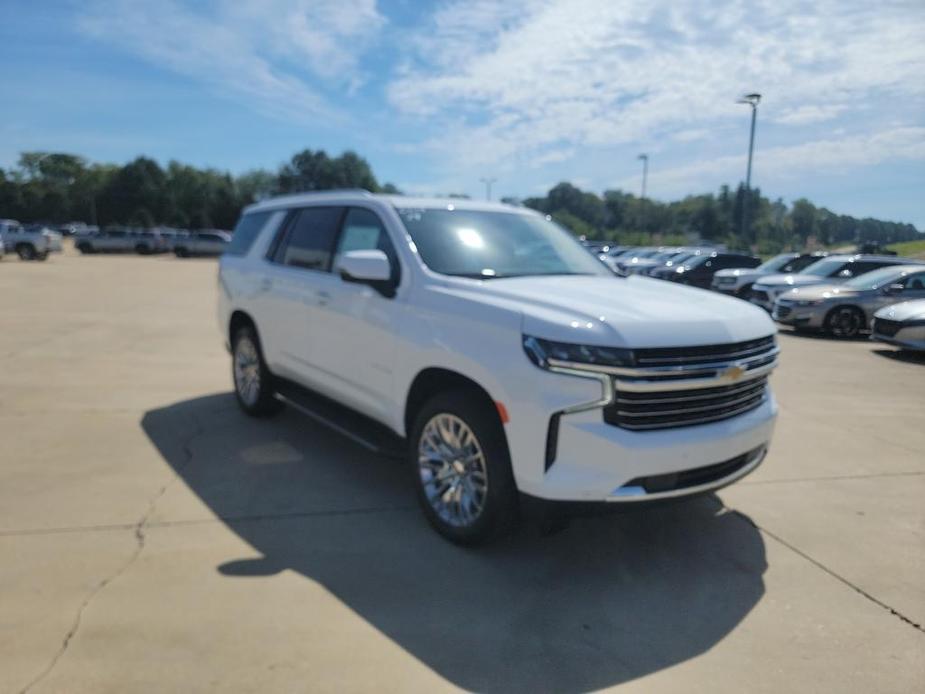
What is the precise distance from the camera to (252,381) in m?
6.16

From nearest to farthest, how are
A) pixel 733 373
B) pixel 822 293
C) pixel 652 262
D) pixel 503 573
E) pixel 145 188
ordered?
pixel 733 373, pixel 503 573, pixel 822 293, pixel 652 262, pixel 145 188

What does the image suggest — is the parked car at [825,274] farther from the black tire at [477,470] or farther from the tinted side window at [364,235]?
the black tire at [477,470]

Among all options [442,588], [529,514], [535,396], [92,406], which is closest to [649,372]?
[535,396]

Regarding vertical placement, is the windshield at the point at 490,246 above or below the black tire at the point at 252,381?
above

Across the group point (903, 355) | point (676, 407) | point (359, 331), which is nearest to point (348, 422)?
point (359, 331)

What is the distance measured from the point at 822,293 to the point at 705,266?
9236mm

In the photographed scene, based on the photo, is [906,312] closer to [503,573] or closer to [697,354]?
[697,354]

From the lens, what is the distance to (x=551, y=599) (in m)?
3.28

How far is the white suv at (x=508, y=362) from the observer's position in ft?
10.3

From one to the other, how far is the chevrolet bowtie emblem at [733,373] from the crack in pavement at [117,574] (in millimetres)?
3120

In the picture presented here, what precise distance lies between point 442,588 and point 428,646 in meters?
0.47

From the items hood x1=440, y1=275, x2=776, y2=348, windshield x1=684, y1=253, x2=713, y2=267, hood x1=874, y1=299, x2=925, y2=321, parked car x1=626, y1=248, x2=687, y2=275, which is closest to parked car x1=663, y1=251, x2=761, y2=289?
windshield x1=684, y1=253, x2=713, y2=267

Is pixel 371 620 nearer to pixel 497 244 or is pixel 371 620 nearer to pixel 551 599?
pixel 551 599

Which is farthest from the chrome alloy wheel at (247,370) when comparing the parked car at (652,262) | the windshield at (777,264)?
the parked car at (652,262)
